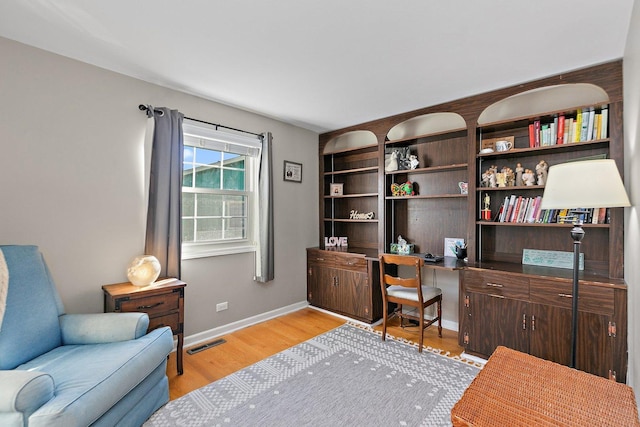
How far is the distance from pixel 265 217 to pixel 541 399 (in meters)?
2.85

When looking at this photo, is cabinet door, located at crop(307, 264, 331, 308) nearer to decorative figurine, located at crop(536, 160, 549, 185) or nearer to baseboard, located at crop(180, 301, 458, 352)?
baseboard, located at crop(180, 301, 458, 352)

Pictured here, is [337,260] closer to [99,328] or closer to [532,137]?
[532,137]

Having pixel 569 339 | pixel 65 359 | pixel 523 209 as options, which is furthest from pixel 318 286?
pixel 65 359

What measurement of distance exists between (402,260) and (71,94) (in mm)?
3011

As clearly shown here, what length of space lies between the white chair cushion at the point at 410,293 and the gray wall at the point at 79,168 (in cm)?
190

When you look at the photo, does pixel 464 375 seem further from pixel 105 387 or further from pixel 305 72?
pixel 305 72

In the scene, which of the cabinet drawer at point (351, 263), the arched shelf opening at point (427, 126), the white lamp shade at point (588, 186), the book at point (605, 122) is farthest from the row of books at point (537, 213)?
the cabinet drawer at point (351, 263)

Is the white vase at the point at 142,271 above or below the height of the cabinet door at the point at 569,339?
above

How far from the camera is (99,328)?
1922 mm

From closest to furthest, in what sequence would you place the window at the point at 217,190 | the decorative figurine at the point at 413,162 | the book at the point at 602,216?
the book at the point at 602,216 → the window at the point at 217,190 → the decorative figurine at the point at 413,162

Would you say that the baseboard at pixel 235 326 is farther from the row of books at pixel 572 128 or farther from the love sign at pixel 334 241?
the row of books at pixel 572 128

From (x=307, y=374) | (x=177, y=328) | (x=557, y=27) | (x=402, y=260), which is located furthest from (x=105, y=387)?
(x=557, y=27)

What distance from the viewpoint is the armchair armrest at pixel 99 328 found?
75.1 inches

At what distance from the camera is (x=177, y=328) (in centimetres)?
239
